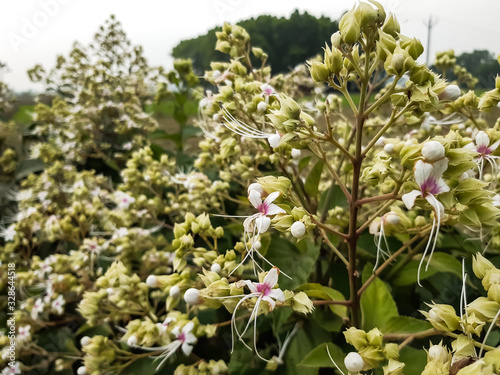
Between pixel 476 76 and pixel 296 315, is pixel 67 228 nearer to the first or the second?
pixel 296 315

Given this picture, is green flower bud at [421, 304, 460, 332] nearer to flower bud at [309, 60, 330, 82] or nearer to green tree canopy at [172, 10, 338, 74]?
flower bud at [309, 60, 330, 82]

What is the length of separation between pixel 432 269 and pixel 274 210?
0.88 ft

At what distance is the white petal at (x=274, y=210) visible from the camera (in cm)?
28

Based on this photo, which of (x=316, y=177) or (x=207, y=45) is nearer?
(x=316, y=177)

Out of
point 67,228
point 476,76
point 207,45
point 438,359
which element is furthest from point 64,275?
point 476,76

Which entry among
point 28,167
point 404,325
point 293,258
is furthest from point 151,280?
point 28,167

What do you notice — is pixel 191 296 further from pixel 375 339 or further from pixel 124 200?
pixel 124 200

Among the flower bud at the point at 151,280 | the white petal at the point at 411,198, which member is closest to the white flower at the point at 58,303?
the flower bud at the point at 151,280

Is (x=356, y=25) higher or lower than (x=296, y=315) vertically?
higher

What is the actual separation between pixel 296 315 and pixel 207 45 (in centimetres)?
90

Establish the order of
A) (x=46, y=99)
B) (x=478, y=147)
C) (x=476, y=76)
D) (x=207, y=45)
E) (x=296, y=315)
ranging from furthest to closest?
(x=46, y=99) < (x=207, y=45) < (x=476, y=76) < (x=296, y=315) < (x=478, y=147)

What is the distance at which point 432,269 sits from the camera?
43 cm

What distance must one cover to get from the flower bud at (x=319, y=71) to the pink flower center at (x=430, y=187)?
0.11m

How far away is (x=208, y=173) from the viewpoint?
31.6 inches
